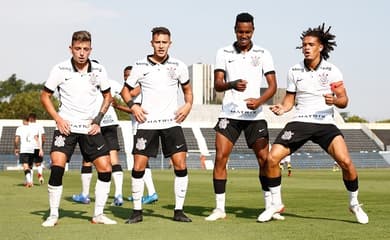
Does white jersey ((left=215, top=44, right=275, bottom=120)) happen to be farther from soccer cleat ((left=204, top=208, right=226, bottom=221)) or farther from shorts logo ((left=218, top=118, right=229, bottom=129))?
soccer cleat ((left=204, top=208, right=226, bottom=221))

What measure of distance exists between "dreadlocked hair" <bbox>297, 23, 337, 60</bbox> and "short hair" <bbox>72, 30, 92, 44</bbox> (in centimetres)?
274

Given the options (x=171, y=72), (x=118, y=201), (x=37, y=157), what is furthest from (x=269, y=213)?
(x=37, y=157)

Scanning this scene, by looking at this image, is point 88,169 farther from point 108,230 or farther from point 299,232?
point 299,232

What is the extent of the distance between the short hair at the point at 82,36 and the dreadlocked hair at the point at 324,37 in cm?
274

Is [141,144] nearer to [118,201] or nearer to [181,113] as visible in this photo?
[181,113]

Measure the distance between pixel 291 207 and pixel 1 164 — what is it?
4018 cm

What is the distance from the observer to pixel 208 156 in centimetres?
4875

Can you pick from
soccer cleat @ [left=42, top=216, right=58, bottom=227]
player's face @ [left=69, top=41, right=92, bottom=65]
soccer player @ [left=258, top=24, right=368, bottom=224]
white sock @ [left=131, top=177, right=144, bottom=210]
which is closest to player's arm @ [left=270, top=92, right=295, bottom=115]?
soccer player @ [left=258, top=24, right=368, bottom=224]

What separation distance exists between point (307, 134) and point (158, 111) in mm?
1903

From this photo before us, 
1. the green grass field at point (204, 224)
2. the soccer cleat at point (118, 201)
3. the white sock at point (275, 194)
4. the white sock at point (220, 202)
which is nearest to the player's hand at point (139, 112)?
the green grass field at point (204, 224)

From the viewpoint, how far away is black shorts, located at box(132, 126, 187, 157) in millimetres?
8516

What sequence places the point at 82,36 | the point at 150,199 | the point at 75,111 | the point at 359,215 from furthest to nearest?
1. the point at 150,199
2. the point at 75,111
3. the point at 82,36
4. the point at 359,215

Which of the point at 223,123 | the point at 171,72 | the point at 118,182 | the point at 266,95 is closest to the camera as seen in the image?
the point at 266,95

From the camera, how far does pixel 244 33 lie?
8500mm
